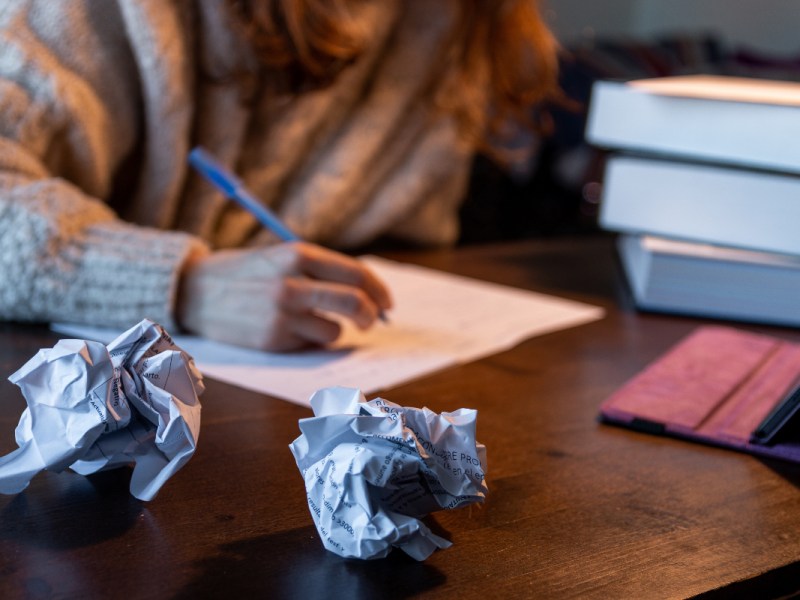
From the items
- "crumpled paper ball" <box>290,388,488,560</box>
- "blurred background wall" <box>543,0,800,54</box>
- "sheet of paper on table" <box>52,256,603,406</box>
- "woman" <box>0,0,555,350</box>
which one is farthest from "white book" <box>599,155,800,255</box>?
"blurred background wall" <box>543,0,800,54</box>

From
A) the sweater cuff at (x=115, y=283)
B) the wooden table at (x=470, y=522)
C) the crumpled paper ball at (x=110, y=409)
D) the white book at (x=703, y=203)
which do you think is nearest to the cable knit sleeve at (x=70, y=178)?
the sweater cuff at (x=115, y=283)

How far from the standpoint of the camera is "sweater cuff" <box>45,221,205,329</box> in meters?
0.75

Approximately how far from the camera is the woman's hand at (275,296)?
0.74 metres

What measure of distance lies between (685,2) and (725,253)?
238cm

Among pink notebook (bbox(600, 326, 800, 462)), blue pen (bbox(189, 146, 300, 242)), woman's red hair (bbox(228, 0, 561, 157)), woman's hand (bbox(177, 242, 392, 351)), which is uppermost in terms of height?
woman's red hair (bbox(228, 0, 561, 157))

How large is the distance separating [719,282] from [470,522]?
0.53 metres

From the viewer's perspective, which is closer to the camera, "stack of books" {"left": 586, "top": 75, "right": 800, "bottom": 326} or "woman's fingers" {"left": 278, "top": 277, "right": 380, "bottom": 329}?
"woman's fingers" {"left": 278, "top": 277, "right": 380, "bottom": 329}

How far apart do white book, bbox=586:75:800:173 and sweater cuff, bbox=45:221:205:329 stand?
457 mm

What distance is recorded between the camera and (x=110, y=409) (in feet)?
1.37

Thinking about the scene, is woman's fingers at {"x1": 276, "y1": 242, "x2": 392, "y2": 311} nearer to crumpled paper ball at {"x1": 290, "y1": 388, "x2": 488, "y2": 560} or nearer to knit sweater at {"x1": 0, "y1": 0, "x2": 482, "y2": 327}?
knit sweater at {"x1": 0, "y1": 0, "x2": 482, "y2": 327}

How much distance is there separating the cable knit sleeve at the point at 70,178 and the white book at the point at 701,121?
1.44 ft

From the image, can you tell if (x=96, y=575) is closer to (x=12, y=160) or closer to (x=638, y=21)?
(x=12, y=160)

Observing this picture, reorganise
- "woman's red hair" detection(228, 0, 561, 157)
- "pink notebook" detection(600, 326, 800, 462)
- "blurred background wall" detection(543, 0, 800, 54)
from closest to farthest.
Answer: "pink notebook" detection(600, 326, 800, 462)
"woman's red hair" detection(228, 0, 561, 157)
"blurred background wall" detection(543, 0, 800, 54)

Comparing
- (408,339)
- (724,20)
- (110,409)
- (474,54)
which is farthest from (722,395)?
(724,20)
